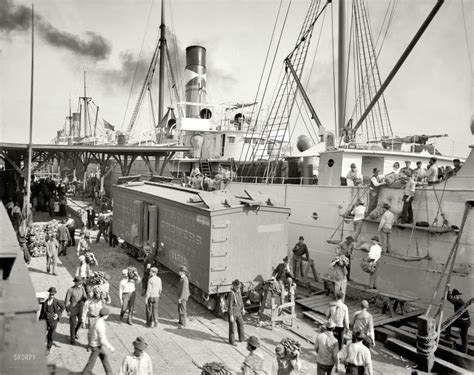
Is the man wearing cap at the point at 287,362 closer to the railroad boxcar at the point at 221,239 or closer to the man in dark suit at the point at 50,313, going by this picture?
the railroad boxcar at the point at 221,239

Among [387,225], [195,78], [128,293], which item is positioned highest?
[195,78]

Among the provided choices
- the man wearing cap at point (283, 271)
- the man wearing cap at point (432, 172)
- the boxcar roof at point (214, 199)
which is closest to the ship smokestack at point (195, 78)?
the boxcar roof at point (214, 199)

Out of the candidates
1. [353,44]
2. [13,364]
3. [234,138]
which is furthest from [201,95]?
[13,364]

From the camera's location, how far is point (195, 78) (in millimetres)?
31156

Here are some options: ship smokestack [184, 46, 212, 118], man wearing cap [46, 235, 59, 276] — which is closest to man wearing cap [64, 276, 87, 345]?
man wearing cap [46, 235, 59, 276]

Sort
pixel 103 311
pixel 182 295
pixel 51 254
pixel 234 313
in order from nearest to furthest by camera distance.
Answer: pixel 103 311 → pixel 234 313 → pixel 182 295 → pixel 51 254

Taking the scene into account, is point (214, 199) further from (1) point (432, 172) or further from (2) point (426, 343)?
(1) point (432, 172)

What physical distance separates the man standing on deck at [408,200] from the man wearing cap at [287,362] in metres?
7.17

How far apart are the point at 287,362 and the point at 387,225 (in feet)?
21.9

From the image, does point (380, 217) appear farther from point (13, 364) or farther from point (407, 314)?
point (13, 364)

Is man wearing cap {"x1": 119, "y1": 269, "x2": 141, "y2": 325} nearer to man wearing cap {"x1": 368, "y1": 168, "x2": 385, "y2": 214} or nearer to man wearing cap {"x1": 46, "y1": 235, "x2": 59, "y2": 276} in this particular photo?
man wearing cap {"x1": 46, "y1": 235, "x2": 59, "y2": 276}

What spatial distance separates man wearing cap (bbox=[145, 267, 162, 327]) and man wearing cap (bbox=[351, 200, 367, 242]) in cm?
647

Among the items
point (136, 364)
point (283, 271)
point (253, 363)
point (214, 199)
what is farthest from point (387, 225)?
point (136, 364)

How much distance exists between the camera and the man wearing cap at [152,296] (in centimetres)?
866
